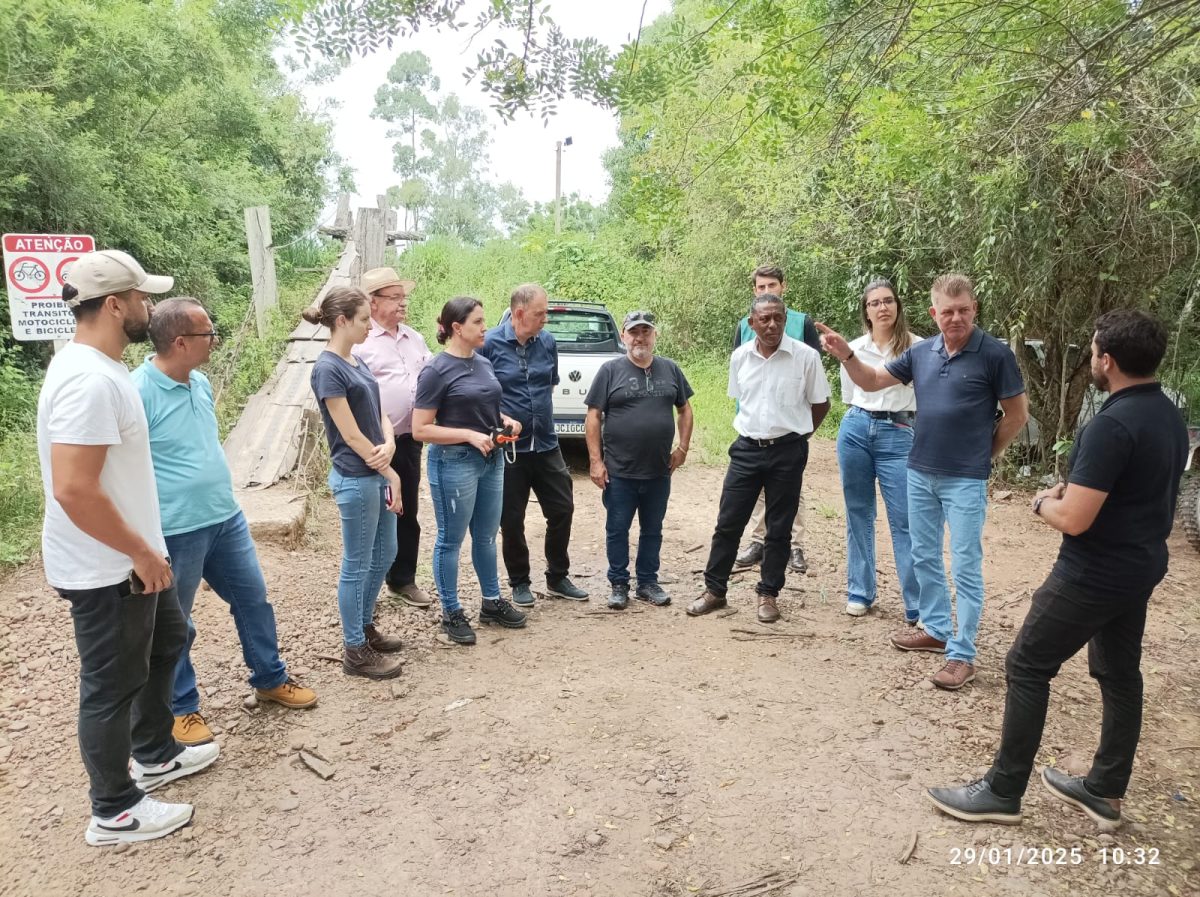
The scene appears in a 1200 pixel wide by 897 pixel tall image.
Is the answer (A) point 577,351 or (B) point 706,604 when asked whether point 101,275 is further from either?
(A) point 577,351

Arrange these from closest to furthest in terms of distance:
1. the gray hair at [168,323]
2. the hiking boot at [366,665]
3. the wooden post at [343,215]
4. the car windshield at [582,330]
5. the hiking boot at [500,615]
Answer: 1. the gray hair at [168,323]
2. the hiking boot at [366,665]
3. the hiking boot at [500,615]
4. the car windshield at [582,330]
5. the wooden post at [343,215]

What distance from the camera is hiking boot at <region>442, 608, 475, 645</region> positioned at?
164 inches

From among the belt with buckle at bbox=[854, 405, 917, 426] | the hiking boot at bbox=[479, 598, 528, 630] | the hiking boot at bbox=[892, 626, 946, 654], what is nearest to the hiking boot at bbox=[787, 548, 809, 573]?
the hiking boot at bbox=[892, 626, 946, 654]

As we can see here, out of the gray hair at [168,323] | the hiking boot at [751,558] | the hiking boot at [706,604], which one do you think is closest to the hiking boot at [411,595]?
the hiking boot at [706,604]

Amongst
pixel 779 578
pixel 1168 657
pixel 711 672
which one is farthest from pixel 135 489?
pixel 1168 657

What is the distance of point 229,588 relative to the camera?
3279mm

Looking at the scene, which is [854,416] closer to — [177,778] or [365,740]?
[365,740]

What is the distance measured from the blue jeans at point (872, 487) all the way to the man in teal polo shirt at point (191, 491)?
301 centimetres

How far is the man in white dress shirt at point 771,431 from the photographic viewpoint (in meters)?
4.32

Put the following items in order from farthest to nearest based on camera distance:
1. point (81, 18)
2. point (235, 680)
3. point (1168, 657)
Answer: point (81, 18), point (1168, 657), point (235, 680)

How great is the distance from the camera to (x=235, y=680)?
376cm

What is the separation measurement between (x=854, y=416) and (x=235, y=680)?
11.2 ft

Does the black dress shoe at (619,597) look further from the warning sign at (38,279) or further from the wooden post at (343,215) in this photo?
the wooden post at (343,215)

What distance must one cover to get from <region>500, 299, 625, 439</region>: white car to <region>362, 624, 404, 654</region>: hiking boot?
354 centimetres
